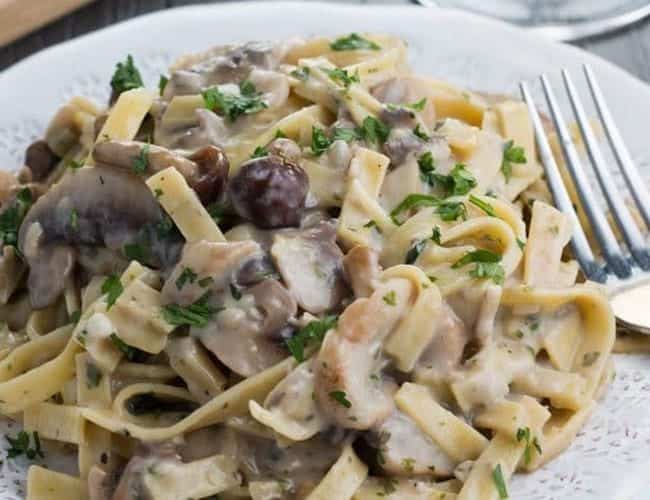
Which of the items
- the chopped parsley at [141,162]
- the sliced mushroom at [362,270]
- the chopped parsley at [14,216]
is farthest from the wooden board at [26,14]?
the sliced mushroom at [362,270]

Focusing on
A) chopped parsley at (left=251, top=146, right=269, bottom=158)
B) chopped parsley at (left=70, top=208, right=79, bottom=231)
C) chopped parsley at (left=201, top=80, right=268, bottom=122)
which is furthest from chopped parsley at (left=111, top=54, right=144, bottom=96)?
chopped parsley at (left=251, top=146, right=269, bottom=158)

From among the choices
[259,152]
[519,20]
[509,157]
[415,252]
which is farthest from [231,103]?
[519,20]

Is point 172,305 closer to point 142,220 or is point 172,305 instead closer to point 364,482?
point 142,220

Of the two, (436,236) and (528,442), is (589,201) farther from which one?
(528,442)

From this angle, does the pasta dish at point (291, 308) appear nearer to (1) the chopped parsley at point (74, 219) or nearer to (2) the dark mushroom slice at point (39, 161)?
(1) the chopped parsley at point (74, 219)

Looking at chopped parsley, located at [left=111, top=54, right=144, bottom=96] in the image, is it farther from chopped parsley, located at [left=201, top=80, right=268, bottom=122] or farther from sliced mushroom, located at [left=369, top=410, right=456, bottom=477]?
sliced mushroom, located at [left=369, top=410, right=456, bottom=477]
